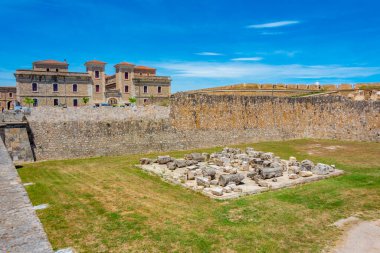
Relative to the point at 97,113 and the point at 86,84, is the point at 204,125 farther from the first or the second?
the point at 86,84

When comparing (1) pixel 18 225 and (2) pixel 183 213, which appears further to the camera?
(2) pixel 183 213

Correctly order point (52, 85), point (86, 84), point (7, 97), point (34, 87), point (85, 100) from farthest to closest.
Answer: point (7, 97) → point (86, 84) → point (52, 85) → point (85, 100) → point (34, 87)

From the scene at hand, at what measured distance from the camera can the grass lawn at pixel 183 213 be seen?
7.46m

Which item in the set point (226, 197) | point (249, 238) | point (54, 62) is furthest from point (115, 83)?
point (249, 238)

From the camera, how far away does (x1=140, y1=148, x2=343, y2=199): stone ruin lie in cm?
1244

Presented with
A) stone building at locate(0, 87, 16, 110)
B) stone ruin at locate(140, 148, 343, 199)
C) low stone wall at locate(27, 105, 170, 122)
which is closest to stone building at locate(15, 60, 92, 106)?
stone building at locate(0, 87, 16, 110)

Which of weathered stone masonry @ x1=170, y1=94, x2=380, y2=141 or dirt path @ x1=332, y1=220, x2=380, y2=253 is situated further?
weathered stone masonry @ x1=170, y1=94, x2=380, y2=141

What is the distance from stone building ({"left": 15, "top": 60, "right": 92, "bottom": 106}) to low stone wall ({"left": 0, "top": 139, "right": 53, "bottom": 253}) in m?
38.5

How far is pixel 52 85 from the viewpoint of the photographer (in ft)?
133

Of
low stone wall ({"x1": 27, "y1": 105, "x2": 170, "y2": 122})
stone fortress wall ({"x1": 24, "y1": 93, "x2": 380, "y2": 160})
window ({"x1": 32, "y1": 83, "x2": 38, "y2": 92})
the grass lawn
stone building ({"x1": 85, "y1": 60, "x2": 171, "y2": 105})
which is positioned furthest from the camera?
stone building ({"x1": 85, "y1": 60, "x2": 171, "y2": 105})

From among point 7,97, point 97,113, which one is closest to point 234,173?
point 97,113

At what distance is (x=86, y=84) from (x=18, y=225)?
42248mm

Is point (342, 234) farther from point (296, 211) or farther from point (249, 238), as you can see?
point (249, 238)

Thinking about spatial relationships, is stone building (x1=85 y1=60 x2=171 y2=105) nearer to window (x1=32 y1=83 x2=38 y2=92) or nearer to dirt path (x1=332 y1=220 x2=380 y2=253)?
window (x1=32 y1=83 x2=38 y2=92)
